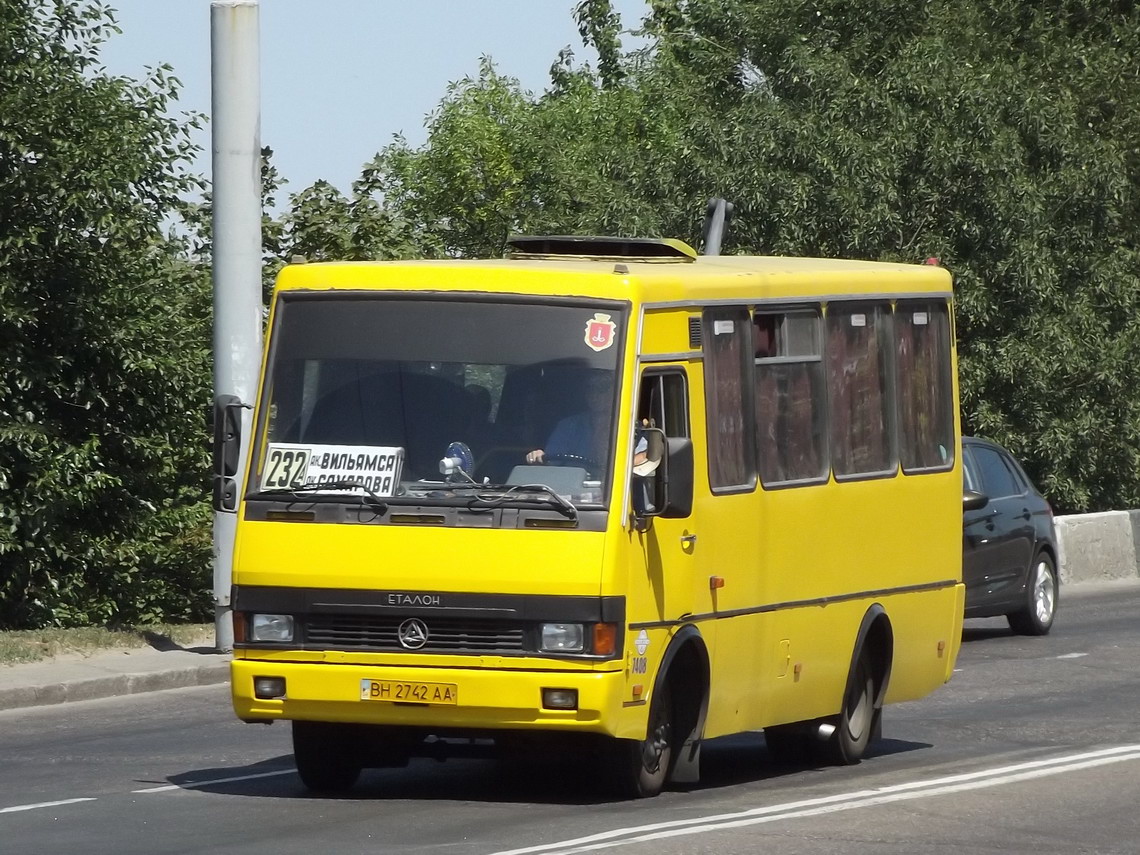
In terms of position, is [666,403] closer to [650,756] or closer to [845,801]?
[650,756]

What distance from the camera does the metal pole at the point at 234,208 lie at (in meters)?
19.6

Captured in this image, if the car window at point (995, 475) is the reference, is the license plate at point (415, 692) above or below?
below

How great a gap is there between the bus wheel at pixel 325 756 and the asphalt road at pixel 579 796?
0.11 m

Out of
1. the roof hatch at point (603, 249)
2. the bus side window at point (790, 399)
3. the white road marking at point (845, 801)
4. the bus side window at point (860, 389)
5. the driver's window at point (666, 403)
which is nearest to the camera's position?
the white road marking at point (845, 801)

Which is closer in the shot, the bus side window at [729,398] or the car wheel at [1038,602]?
the bus side window at [729,398]

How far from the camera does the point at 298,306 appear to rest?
11117 millimetres

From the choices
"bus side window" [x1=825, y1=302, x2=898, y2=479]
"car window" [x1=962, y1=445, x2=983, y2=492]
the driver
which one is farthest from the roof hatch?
"car window" [x1=962, y1=445, x2=983, y2=492]

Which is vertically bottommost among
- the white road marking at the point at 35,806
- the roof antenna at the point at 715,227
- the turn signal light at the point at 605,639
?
the white road marking at the point at 35,806

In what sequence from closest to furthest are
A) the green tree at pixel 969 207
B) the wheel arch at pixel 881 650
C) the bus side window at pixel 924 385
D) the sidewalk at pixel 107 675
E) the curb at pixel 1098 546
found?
1. the wheel arch at pixel 881 650
2. the bus side window at pixel 924 385
3. the sidewalk at pixel 107 675
4. the curb at pixel 1098 546
5. the green tree at pixel 969 207

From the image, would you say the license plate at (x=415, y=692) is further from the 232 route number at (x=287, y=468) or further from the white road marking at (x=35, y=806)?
the white road marking at (x=35, y=806)

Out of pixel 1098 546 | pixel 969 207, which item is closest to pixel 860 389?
pixel 1098 546

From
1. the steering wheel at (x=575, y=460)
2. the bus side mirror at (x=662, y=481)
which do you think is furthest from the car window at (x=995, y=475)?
the steering wheel at (x=575, y=460)

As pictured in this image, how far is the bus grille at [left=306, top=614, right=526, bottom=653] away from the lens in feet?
33.8

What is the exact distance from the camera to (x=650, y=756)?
36.0ft
